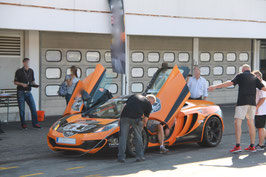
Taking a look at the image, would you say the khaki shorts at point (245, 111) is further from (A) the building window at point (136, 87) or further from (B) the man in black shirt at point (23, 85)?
(A) the building window at point (136, 87)

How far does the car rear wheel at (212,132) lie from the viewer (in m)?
11.1

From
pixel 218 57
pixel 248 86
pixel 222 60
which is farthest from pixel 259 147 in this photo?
pixel 222 60

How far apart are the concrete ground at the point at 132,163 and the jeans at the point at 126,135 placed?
195 millimetres

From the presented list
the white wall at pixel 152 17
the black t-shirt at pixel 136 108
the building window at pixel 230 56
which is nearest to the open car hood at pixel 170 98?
the black t-shirt at pixel 136 108

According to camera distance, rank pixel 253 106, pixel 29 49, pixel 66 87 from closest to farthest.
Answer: pixel 253 106
pixel 66 87
pixel 29 49

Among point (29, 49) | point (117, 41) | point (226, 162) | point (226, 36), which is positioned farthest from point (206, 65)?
point (226, 162)

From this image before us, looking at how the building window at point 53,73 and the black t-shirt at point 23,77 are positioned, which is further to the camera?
the building window at point 53,73

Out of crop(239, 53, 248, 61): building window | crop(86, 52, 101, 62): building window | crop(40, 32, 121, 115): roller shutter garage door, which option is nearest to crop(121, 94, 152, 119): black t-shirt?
crop(40, 32, 121, 115): roller shutter garage door

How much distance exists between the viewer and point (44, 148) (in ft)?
36.5

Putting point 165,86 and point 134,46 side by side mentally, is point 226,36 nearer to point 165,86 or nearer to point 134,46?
point 134,46

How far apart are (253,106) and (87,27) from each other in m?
7.38

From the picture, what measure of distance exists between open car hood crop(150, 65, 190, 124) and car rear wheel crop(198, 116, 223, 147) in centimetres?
105

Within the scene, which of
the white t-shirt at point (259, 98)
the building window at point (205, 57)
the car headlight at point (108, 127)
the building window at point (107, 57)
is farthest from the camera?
the building window at point (205, 57)

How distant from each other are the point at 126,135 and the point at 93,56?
28.7ft
